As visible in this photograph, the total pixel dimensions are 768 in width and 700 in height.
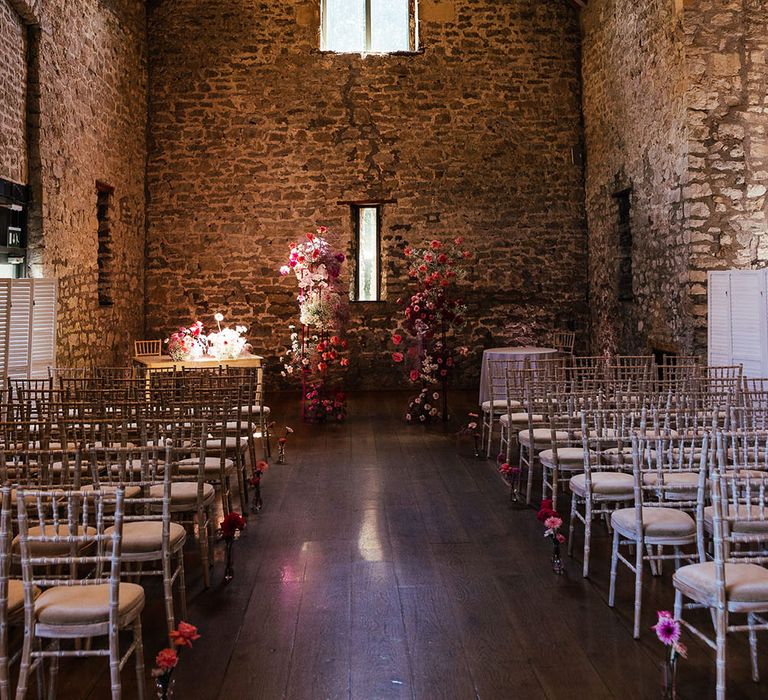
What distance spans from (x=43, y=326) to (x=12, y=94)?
233 centimetres

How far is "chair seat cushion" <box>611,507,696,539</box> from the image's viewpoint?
340cm

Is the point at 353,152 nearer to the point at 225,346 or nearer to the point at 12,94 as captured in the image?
the point at 225,346

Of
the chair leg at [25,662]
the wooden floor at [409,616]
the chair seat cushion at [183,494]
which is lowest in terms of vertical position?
the wooden floor at [409,616]

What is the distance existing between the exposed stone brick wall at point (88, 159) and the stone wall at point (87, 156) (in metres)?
0.01

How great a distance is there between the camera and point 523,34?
12.1m

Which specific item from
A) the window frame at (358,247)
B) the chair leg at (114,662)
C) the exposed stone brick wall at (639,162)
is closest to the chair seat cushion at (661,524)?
the chair leg at (114,662)

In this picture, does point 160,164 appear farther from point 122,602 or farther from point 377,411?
point 122,602

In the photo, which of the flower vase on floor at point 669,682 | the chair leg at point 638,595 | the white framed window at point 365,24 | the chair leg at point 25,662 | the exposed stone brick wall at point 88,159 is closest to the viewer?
the chair leg at point 25,662

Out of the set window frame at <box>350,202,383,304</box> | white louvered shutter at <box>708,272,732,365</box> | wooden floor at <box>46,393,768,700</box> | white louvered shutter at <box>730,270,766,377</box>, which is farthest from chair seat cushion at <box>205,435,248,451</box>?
window frame at <box>350,202,383,304</box>

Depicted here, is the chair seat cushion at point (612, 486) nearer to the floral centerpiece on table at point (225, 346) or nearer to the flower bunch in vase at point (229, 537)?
the flower bunch in vase at point (229, 537)

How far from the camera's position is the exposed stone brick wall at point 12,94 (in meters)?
7.34

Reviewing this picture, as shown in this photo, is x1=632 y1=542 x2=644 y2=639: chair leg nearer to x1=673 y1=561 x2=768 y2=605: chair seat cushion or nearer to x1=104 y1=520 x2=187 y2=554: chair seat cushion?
x1=673 y1=561 x2=768 y2=605: chair seat cushion

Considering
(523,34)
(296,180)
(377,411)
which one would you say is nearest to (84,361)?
(377,411)

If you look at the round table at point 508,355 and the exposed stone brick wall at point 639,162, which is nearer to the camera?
the exposed stone brick wall at point 639,162
